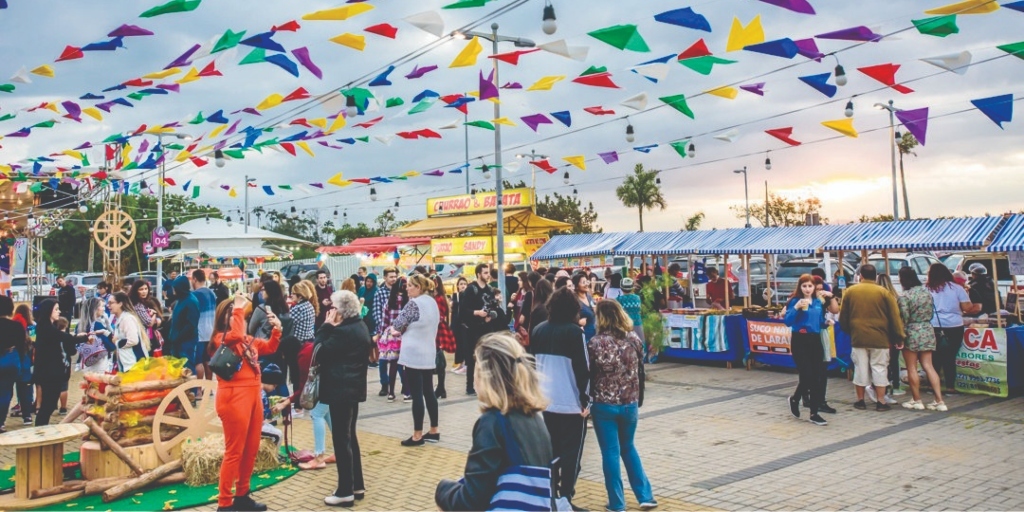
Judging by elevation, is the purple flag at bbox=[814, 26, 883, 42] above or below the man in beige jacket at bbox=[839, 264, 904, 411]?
above

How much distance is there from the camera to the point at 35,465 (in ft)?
20.9

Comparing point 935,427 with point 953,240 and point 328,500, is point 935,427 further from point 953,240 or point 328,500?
point 328,500

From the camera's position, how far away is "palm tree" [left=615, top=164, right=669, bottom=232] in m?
56.6

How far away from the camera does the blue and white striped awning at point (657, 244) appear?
53.2 feet

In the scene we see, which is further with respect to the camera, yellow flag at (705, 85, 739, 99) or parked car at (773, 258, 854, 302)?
parked car at (773, 258, 854, 302)

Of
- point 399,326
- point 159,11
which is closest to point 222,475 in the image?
point 399,326

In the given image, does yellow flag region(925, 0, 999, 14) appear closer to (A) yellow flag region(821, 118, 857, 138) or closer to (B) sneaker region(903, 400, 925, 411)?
(A) yellow flag region(821, 118, 857, 138)

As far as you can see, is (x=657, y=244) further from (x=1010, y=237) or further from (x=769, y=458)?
(x=769, y=458)

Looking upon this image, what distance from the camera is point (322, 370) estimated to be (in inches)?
237

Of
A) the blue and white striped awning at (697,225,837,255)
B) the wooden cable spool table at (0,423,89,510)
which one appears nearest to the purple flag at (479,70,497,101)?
the wooden cable spool table at (0,423,89,510)

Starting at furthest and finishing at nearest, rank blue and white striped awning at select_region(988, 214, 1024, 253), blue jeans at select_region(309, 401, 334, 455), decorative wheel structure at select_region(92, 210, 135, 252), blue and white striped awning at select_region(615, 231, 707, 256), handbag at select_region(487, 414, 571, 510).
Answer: decorative wheel structure at select_region(92, 210, 135, 252)
blue and white striped awning at select_region(615, 231, 707, 256)
blue and white striped awning at select_region(988, 214, 1024, 253)
blue jeans at select_region(309, 401, 334, 455)
handbag at select_region(487, 414, 571, 510)

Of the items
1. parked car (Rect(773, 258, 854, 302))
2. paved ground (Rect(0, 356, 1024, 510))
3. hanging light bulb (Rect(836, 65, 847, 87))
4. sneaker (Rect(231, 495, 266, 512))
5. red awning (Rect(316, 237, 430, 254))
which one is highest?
hanging light bulb (Rect(836, 65, 847, 87))

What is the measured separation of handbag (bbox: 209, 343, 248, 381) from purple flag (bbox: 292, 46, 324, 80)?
12.3 ft

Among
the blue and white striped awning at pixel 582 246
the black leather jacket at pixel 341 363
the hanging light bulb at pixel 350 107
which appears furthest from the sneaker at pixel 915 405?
the blue and white striped awning at pixel 582 246
